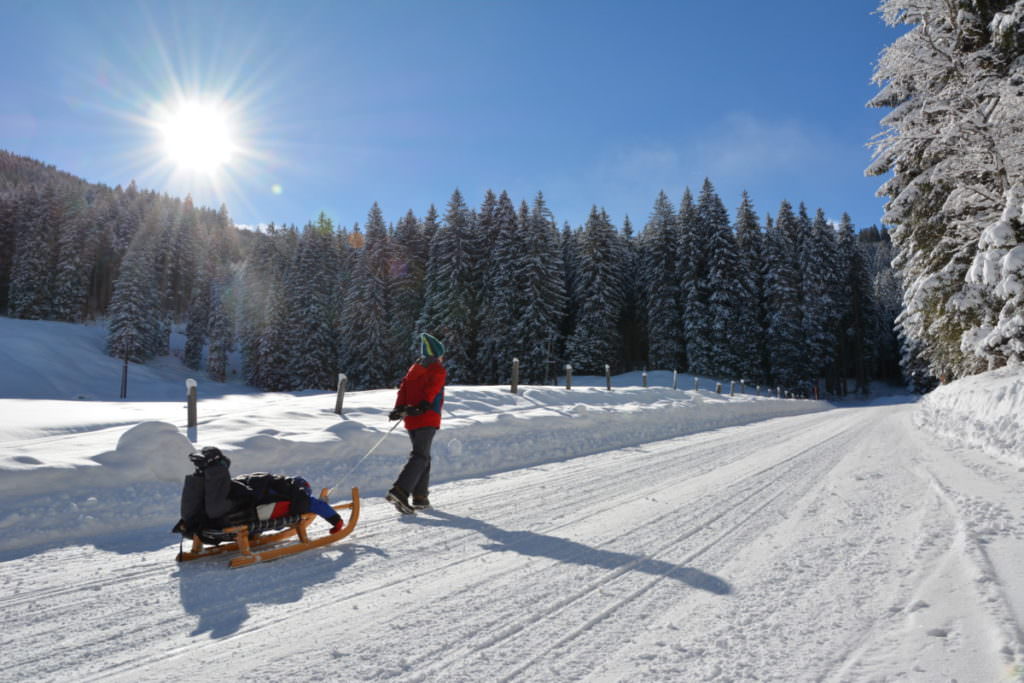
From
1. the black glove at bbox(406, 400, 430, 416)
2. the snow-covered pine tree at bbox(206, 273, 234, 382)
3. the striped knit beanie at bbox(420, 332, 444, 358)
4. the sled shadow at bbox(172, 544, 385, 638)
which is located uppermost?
the snow-covered pine tree at bbox(206, 273, 234, 382)

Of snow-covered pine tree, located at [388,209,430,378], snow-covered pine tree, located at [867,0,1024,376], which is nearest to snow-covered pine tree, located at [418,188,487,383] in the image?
snow-covered pine tree, located at [388,209,430,378]

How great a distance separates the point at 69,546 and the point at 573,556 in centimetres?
417

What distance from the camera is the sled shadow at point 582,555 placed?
340 centimetres

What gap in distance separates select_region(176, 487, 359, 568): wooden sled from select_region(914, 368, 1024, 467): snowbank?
28.0 feet

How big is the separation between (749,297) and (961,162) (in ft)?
107

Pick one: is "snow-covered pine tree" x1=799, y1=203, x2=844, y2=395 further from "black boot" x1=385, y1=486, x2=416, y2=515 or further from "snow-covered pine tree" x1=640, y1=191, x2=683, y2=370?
"black boot" x1=385, y1=486, x2=416, y2=515

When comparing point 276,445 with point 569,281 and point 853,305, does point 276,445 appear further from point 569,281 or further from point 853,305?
point 853,305

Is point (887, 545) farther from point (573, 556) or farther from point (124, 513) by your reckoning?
point (124, 513)

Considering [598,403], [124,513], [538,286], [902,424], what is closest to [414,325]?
[538,286]

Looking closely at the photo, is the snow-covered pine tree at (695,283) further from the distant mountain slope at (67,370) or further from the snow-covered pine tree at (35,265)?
the snow-covered pine tree at (35,265)

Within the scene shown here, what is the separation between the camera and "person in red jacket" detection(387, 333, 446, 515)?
5539 millimetres

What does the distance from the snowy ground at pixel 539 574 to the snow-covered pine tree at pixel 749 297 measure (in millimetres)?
36166

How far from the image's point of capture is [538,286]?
39469 mm

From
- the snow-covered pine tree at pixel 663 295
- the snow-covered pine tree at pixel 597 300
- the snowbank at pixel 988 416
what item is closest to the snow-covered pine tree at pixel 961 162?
the snowbank at pixel 988 416
